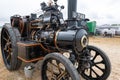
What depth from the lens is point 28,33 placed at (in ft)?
→ 12.8

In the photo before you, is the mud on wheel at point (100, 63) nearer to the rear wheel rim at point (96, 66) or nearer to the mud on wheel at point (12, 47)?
the rear wheel rim at point (96, 66)

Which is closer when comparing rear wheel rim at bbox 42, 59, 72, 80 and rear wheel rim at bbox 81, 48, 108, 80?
rear wheel rim at bbox 42, 59, 72, 80

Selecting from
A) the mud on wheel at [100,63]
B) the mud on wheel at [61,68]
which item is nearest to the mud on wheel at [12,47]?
the mud on wheel at [61,68]

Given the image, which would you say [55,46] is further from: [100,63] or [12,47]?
[12,47]

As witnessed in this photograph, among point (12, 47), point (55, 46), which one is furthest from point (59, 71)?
point (12, 47)

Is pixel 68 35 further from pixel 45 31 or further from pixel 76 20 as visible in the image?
pixel 45 31

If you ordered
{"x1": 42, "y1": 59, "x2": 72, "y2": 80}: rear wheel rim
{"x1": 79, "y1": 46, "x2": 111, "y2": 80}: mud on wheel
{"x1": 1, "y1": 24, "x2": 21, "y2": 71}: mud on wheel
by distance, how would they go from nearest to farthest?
{"x1": 42, "y1": 59, "x2": 72, "y2": 80}: rear wheel rim < {"x1": 79, "y1": 46, "x2": 111, "y2": 80}: mud on wheel < {"x1": 1, "y1": 24, "x2": 21, "y2": 71}: mud on wheel

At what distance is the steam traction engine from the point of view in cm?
258

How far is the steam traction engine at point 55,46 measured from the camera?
258 cm

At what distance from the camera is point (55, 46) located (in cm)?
305

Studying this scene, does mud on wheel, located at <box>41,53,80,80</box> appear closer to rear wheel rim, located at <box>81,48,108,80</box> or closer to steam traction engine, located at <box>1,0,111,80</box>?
steam traction engine, located at <box>1,0,111,80</box>

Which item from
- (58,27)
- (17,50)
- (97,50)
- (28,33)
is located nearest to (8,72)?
(17,50)

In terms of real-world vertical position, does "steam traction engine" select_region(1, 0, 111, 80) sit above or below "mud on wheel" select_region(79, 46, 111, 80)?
above

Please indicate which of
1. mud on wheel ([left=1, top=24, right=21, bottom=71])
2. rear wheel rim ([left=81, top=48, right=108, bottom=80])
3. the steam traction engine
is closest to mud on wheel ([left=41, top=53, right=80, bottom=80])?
the steam traction engine
